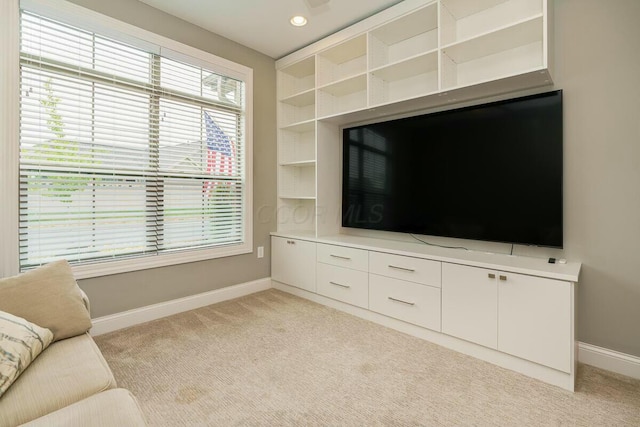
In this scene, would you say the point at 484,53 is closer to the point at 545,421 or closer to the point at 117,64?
the point at 545,421

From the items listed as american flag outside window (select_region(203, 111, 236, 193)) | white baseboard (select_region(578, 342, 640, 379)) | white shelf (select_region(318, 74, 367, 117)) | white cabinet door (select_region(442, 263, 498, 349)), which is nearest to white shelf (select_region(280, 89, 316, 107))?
white shelf (select_region(318, 74, 367, 117))

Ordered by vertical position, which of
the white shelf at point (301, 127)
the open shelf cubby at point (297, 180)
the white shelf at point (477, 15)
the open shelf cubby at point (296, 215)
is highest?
the white shelf at point (477, 15)

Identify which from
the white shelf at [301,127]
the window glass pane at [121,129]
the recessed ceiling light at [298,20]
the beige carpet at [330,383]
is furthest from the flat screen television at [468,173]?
the window glass pane at [121,129]

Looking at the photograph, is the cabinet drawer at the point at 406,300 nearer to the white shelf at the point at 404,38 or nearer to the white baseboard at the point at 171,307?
the white baseboard at the point at 171,307

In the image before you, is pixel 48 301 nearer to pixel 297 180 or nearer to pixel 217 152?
pixel 217 152

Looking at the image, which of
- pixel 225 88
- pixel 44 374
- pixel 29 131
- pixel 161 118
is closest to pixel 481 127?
pixel 225 88

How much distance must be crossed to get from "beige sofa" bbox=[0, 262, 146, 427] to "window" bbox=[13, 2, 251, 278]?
2.81 feet

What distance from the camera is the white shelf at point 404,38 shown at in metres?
2.51

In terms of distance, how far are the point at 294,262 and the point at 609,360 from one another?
2.53 m

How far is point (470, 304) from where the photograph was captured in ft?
6.96

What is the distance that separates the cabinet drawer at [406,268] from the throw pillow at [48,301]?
6.40ft

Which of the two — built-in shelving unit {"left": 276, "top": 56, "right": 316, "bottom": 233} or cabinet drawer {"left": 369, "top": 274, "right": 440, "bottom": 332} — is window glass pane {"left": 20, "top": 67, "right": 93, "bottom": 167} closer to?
built-in shelving unit {"left": 276, "top": 56, "right": 316, "bottom": 233}

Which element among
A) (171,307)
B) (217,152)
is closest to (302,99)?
(217,152)

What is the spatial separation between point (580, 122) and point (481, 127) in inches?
22.8
